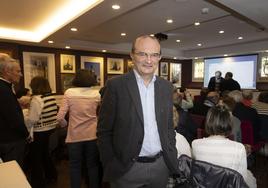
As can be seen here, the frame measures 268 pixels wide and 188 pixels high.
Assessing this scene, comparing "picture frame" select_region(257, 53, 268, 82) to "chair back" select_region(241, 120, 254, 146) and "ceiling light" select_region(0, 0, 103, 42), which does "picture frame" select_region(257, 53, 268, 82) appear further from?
"ceiling light" select_region(0, 0, 103, 42)

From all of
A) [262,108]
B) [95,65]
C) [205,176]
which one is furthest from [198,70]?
[205,176]

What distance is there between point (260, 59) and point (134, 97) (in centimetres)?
710

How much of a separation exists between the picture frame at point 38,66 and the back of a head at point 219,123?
5.55 metres

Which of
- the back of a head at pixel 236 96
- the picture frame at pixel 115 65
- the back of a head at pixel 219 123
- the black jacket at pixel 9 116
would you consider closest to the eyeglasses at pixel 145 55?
the back of a head at pixel 219 123

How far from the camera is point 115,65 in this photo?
761cm

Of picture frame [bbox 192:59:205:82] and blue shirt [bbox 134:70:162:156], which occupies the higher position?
picture frame [bbox 192:59:205:82]

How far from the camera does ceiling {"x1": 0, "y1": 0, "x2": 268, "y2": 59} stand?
3053 millimetres

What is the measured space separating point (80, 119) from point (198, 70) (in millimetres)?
7572

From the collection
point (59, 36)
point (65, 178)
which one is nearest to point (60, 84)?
point (59, 36)

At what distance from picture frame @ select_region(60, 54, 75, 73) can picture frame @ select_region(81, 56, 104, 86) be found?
334mm

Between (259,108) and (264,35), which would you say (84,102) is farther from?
(264,35)

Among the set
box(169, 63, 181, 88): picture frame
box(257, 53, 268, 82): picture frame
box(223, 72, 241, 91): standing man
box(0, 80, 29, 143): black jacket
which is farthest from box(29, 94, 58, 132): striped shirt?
box(169, 63, 181, 88): picture frame

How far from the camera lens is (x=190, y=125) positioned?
271 centimetres

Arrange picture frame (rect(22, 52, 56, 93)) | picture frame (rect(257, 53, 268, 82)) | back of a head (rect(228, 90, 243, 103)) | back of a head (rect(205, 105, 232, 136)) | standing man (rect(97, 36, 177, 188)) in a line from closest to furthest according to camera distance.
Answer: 1. standing man (rect(97, 36, 177, 188))
2. back of a head (rect(205, 105, 232, 136))
3. back of a head (rect(228, 90, 243, 103))
4. picture frame (rect(22, 52, 56, 93))
5. picture frame (rect(257, 53, 268, 82))
